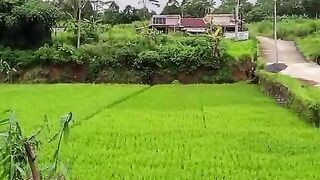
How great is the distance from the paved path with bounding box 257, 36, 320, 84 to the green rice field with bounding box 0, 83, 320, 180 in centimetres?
432

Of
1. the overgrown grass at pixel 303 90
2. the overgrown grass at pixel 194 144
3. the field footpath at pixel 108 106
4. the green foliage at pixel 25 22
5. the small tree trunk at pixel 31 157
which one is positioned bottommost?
the field footpath at pixel 108 106

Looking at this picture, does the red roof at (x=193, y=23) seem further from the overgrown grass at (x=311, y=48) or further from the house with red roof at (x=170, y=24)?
the overgrown grass at (x=311, y=48)

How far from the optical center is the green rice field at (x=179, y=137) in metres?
6.70

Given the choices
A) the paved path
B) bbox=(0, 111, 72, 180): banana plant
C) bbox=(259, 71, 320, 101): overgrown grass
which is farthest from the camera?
the paved path

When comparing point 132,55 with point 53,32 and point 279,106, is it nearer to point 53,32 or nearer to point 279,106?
point 53,32

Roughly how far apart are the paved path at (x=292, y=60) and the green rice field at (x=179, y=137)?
4.32 m

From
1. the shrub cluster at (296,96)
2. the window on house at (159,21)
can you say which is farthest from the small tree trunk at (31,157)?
the window on house at (159,21)

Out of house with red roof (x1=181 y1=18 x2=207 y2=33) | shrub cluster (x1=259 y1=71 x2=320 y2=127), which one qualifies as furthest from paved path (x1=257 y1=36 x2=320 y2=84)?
house with red roof (x1=181 y1=18 x2=207 y2=33)

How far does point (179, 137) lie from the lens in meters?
9.48

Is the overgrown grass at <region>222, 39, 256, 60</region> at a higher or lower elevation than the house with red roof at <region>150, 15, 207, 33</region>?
lower

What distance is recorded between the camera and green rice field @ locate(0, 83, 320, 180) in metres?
6.70

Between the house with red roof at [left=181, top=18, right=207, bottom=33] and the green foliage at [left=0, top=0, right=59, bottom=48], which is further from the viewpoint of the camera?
the house with red roof at [left=181, top=18, right=207, bottom=33]

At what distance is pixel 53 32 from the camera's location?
31.2 m

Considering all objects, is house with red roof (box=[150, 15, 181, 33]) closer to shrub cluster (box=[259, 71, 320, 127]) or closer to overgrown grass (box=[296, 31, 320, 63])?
overgrown grass (box=[296, 31, 320, 63])
